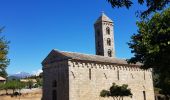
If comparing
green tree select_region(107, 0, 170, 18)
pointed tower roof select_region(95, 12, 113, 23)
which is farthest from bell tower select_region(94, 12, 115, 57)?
green tree select_region(107, 0, 170, 18)

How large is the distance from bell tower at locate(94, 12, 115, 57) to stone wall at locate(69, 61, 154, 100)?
7553 millimetres

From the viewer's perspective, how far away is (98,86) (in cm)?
4247

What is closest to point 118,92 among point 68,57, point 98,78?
point 98,78

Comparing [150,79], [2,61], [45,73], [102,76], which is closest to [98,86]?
[102,76]

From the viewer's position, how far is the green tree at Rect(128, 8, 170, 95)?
21.9 m

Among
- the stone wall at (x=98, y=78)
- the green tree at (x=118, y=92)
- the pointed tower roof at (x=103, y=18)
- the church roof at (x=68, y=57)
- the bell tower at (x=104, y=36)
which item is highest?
the pointed tower roof at (x=103, y=18)

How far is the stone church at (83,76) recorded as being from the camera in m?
39.6

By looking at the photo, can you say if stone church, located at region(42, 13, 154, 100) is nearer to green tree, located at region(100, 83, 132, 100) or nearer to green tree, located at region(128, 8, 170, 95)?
green tree, located at region(100, 83, 132, 100)

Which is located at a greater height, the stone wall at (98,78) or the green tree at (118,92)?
the stone wall at (98,78)

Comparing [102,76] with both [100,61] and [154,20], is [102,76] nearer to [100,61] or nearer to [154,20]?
[100,61]

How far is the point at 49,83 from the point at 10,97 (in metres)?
11.7

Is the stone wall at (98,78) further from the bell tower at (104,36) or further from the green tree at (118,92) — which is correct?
the bell tower at (104,36)

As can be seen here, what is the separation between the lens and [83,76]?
4072cm

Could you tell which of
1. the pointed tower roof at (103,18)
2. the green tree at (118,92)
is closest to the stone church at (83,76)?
the green tree at (118,92)
